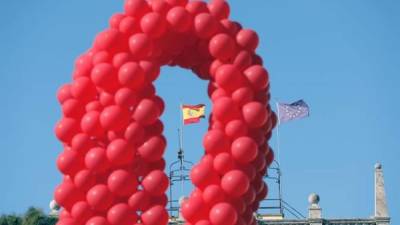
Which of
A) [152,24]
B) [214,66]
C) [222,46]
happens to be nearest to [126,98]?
[152,24]

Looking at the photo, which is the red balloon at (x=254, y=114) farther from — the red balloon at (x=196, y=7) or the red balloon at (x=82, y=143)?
the red balloon at (x=82, y=143)

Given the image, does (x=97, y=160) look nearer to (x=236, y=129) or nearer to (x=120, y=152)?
(x=120, y=152)

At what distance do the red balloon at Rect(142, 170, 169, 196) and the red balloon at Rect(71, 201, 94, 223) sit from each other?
141cm

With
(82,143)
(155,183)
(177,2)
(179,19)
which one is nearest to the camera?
(155,183)

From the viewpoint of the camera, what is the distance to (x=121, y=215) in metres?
22.6

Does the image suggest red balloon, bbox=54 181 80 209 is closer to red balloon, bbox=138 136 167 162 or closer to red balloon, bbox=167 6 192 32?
red balloon, bbox=138 136 167 162

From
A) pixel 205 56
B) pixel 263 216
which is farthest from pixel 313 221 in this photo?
pixel 205 56

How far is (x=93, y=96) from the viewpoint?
24.2 meters

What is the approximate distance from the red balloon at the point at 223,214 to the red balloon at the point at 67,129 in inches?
158

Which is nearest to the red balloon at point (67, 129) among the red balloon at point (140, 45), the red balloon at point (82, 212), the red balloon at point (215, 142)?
the red balloon at point (82, 212)

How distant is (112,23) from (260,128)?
4503mm

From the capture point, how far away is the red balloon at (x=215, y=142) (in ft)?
75.3

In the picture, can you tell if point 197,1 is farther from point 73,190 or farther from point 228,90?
point 73,190

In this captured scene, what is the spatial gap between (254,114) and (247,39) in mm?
2058
